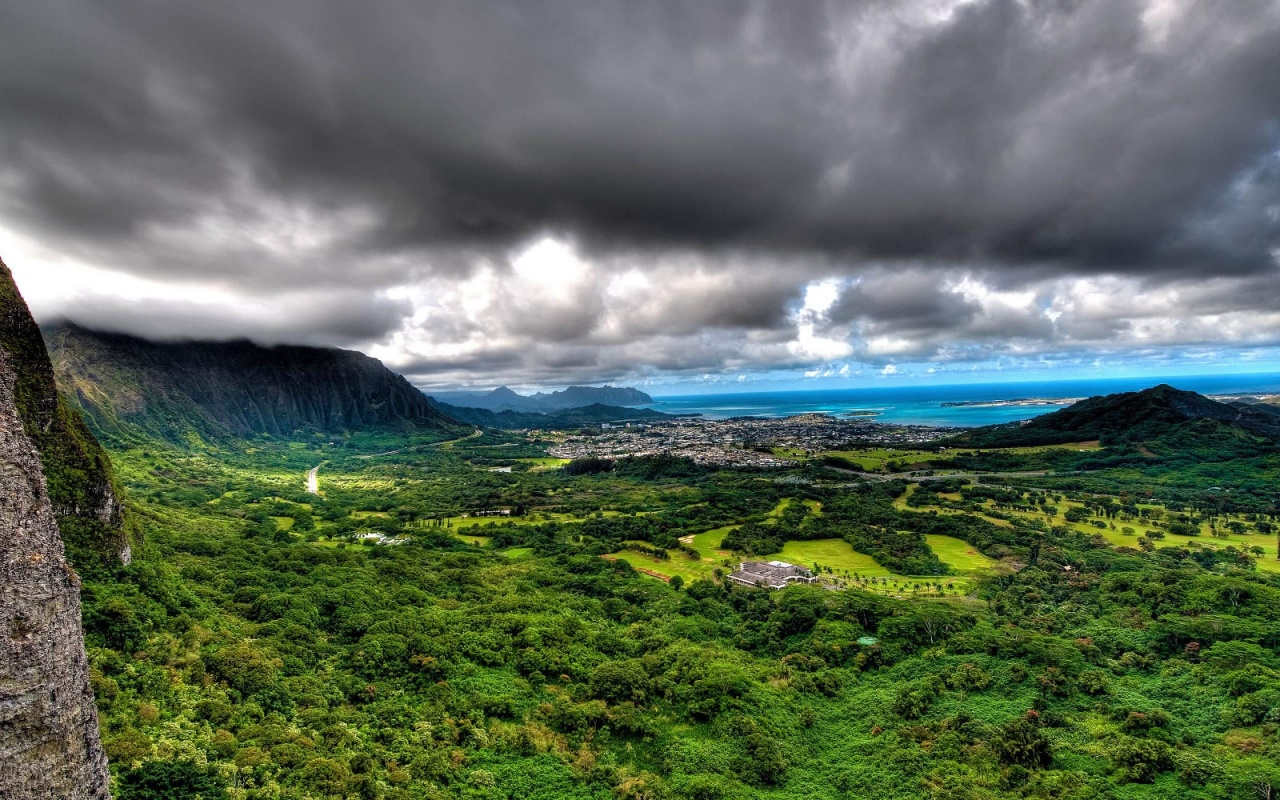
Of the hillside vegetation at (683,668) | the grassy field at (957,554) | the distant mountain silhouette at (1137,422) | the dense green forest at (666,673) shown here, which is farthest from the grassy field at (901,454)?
the dense green forest at (666,673)

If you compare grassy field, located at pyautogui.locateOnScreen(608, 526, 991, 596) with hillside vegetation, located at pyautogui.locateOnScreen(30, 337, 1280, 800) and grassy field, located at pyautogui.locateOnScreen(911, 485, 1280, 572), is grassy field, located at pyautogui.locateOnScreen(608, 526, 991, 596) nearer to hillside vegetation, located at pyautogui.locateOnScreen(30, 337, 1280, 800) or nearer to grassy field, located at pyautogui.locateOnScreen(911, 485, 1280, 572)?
hillside vegetation, located at pyautogui.locateOnScreen(30, 337, 1280, 800)

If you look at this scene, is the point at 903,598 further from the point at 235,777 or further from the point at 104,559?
the point at 104,559

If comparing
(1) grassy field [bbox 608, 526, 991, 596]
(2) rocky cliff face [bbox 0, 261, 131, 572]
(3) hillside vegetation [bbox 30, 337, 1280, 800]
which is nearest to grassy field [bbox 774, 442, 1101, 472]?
(3) hillside vegetation [bbox 30, 337, 1280, 800]

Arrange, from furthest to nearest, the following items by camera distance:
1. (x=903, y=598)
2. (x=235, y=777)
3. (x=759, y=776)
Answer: (x=903, y=598), (x=759, y=776), (x=235, y=777)

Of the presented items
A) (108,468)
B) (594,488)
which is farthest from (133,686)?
(594,488)

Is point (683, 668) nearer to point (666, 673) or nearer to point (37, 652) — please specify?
point (666, 673)

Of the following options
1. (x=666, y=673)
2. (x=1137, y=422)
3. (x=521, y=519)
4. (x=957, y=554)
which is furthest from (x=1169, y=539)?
(x=1137, y=422)
